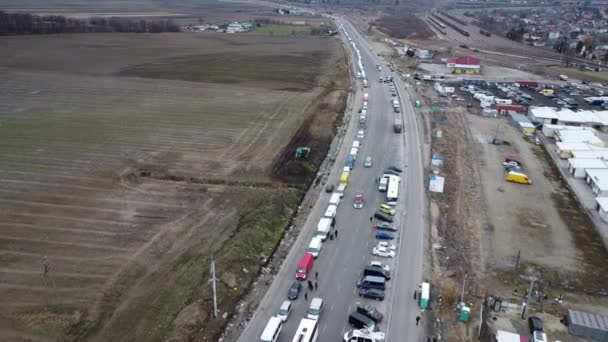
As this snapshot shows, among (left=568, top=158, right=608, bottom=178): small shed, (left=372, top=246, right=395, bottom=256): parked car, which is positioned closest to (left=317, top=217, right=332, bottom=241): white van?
(left=372, top=246, right=395, bottom=256): parked car

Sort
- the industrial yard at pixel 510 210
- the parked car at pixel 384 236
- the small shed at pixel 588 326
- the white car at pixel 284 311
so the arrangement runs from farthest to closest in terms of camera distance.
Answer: the parked car at pixel 384 236, the industrial yard at pixel 510 210, the white car at pixel 284 311, the small shed at pixel 588 326

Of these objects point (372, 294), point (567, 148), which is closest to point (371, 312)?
point (372, 294)

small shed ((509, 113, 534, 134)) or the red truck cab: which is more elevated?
small shed ((509, 113, 534, 134))

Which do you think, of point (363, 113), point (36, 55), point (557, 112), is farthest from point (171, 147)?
point (36, 55)

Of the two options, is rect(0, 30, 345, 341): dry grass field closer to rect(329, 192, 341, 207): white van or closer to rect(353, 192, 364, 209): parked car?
rect(329, 192, 341, 207): white van

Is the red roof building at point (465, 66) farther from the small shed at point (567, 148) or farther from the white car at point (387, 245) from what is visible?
the white car at point (387, 245)

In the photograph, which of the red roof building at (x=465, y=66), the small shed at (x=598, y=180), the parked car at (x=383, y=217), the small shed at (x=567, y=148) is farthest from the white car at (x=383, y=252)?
the red roof building at (x=465, y=66)
